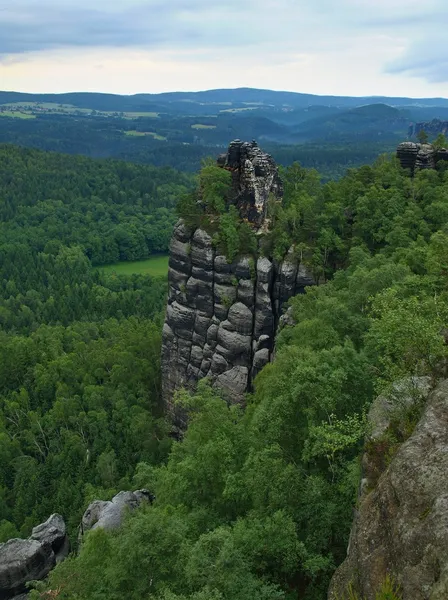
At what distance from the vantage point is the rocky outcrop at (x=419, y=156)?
6238 cm

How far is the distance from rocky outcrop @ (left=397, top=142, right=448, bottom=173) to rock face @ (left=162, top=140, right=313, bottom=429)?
15298 millimetres

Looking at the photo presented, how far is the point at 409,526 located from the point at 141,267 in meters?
155

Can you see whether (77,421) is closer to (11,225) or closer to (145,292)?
(145,292)

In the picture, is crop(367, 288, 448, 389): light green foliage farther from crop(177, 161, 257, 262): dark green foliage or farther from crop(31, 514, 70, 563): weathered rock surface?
crop(31, 514, 70, 563): weathered rock surface

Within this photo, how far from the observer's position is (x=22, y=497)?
54.9 meters

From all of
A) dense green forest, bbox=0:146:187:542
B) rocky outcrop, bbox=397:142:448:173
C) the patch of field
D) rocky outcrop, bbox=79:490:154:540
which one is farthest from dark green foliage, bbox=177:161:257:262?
the patch of field

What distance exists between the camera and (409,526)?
14.2 meters

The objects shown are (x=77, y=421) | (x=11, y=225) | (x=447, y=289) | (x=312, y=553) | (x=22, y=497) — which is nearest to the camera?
(x=312, y=553)

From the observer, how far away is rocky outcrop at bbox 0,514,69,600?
39281mm

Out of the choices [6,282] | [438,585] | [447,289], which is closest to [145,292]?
[6,282]

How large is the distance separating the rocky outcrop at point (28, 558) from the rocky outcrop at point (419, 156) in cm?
5174

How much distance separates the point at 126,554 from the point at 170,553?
1.65 metres

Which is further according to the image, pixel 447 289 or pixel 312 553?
pixel 447 289

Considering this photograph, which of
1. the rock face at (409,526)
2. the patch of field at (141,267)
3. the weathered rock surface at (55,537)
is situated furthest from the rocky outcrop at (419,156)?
the patch of field at (141,267)
